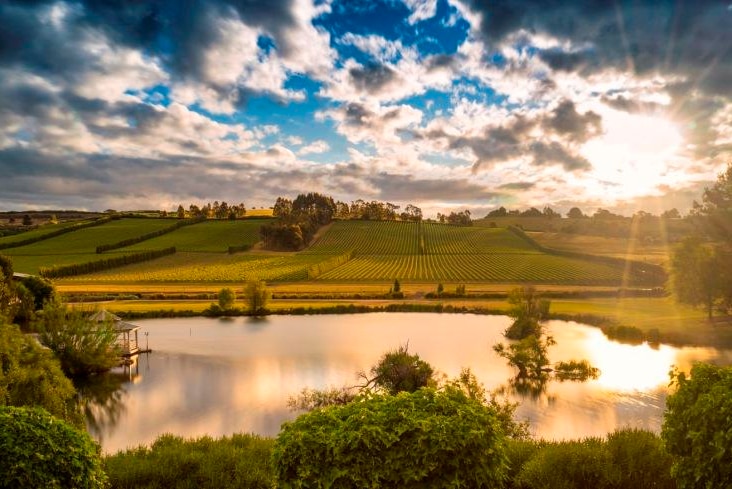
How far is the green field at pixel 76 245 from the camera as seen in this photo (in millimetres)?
103044

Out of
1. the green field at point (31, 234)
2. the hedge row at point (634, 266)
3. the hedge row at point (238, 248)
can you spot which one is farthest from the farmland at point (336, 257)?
the green field at point (31, 234)

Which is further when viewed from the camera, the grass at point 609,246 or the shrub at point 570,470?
the grass at point 609,246

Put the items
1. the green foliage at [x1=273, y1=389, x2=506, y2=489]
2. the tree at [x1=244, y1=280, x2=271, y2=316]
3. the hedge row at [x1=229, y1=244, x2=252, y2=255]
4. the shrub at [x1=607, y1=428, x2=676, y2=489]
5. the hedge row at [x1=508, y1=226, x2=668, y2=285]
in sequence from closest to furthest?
the green foliage at [x1=273, y1=389, x2=506, y2=489] → the shrub at [x1=607, y1=428, x2=676, y2=489] → the tree at [x1=244, y1=280, x2=271, y2=316] → the hedge row at [x1=508, y1=226, x2=668, y2=285] → the hedge row at [x1=229, y1=244, x2=252, y2=255]

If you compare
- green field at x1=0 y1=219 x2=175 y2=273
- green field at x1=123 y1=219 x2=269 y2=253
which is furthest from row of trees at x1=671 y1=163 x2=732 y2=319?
green field at x1=0 y1=219 x2=175 y2=273

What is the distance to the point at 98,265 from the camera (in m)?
98.2

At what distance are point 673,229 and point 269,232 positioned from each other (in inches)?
4537

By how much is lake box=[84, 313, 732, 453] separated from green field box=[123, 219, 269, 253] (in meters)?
70.7

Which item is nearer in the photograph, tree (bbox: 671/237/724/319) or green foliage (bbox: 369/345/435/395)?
green foliage (bbox: 369/345/435/395)

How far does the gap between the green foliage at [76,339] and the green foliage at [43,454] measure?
29315mm

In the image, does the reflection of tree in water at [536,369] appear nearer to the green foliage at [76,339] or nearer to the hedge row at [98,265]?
the green foliage at [76,339]

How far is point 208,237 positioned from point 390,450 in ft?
447

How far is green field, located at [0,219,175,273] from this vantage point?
4057 inches

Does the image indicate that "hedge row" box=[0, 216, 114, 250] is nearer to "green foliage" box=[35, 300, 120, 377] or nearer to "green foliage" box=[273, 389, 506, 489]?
"green foliage" box=[35, 300, 120, 377]

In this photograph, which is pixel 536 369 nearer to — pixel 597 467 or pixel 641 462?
pixel 641 462
